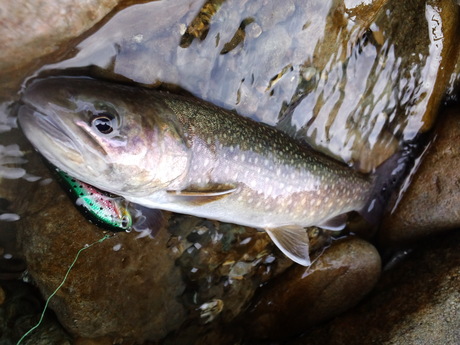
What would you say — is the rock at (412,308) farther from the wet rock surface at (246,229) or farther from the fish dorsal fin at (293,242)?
the fish dorsal fin at (293,242)

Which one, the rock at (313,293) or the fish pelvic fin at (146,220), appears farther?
the rock at (313,293)

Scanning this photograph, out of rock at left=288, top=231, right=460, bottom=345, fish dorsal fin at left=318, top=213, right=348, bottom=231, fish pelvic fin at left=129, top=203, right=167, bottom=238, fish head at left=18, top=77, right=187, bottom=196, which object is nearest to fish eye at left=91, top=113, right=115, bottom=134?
fish head at left=18, top=77, right=187, bottom=196

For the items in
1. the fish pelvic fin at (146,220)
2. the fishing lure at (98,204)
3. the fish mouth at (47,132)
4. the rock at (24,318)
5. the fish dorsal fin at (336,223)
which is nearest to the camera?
the fish mouth at (47,132)

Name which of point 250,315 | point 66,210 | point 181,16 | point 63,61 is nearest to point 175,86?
point 181,16

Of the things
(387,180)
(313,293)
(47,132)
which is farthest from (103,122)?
(387,180)

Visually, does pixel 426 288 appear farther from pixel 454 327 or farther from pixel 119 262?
pixel 119 262

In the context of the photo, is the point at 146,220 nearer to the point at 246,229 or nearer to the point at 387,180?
the point at 246,229

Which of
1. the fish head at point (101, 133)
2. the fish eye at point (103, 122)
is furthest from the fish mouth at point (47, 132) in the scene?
the fish eye at point (103, 122)
